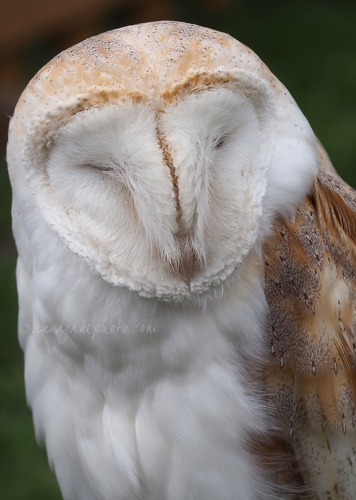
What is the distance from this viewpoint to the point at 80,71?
113 cm

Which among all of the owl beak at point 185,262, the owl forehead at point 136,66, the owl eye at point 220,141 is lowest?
the owl beak at point 185,262

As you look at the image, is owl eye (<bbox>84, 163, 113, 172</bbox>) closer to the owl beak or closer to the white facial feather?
the white facial feather

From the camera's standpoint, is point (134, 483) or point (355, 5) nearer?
point (134, 483)

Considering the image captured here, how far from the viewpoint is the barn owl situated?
44.1 inches

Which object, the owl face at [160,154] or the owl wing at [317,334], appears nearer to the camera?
the owl face at [160,154]

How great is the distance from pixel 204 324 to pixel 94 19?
3.53m

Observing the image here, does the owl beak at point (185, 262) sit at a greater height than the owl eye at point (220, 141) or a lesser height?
lesser

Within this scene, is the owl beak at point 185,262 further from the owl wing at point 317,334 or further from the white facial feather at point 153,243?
the owl wing at point 317,334

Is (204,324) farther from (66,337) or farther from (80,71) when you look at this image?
(80,71)

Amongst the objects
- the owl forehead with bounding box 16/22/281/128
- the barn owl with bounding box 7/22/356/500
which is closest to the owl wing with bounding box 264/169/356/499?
the barn owl with bounding box 7/22/356/500

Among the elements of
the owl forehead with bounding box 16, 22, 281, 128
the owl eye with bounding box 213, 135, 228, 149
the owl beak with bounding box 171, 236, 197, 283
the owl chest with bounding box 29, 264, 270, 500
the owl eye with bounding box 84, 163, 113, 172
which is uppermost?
the owl forehead with bounding box 16, 22, 281, 128

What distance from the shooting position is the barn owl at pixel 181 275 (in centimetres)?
112

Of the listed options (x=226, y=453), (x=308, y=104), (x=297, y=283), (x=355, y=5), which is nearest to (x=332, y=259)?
(x=297, y=283)

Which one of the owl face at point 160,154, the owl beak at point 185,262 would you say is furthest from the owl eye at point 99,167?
the owl beak at point 185,262
